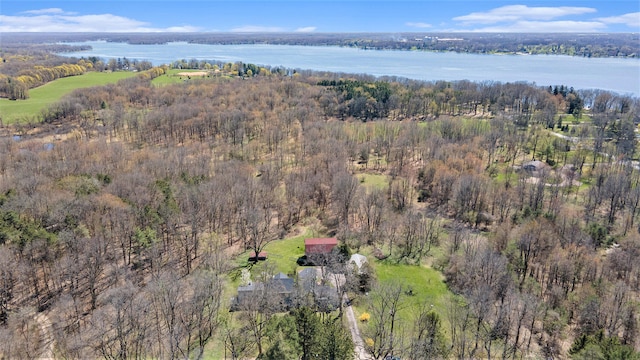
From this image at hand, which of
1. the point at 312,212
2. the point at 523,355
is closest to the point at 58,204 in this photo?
the point at 312,212

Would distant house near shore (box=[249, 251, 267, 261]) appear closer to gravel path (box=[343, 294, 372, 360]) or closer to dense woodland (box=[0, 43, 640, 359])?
dense woodland (box=[0, 43, 640, 359])

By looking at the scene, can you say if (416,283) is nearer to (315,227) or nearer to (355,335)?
(355,335)

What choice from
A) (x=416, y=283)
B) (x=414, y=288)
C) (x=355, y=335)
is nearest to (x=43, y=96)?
(x=416, y=283)

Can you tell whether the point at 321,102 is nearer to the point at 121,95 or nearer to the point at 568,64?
the point at 121,95

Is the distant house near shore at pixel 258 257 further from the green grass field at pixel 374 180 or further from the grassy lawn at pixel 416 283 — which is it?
the green grass field at pixel 374 180

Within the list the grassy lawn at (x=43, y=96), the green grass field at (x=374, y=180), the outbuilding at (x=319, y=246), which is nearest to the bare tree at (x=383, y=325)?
the outbuilding at (x=319, y=246)

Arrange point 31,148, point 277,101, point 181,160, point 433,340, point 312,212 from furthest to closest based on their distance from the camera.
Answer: point 277,101
point 31,148
point 181,160
point 312,212
point 433,340

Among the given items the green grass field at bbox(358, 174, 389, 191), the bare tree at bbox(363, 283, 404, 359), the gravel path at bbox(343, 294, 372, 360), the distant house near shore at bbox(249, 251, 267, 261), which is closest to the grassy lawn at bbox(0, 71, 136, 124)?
the green grass field at bbox(358, 174, 389, 191)
